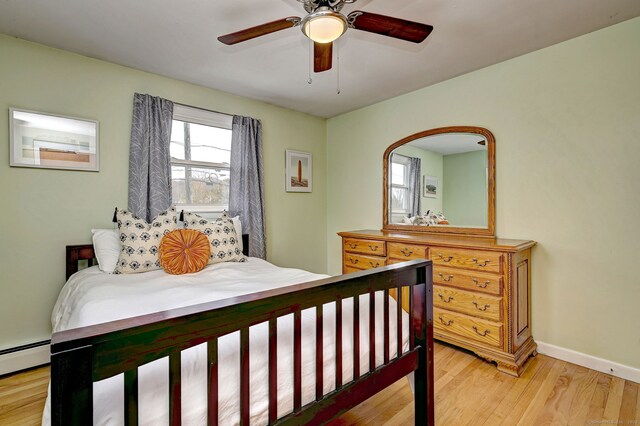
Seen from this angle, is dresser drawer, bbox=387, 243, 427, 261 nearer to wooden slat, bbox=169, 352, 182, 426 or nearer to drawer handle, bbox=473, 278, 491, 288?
drawer handle, bbox=473, 278, 491, 288

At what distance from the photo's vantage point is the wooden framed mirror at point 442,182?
278cm

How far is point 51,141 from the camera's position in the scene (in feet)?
7.86

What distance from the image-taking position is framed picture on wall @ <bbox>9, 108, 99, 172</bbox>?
7.47 ft

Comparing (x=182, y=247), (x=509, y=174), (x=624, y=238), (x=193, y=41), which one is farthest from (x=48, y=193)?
(x=624, y=238)

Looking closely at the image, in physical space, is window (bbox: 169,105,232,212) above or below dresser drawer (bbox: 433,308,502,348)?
above

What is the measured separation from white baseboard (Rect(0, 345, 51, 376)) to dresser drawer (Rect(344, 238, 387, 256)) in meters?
2.68

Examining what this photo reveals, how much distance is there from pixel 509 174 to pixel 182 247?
9.14ft

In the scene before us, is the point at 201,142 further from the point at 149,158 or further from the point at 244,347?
the point at 244,347

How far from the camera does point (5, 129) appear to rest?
225cm

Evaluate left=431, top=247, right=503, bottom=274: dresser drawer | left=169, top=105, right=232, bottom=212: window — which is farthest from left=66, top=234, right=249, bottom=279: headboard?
left=431, top=247, right=503, bottom=274: dresser drawer

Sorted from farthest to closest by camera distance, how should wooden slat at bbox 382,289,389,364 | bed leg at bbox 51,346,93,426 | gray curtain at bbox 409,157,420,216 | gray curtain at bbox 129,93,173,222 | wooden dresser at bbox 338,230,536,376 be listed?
1. gray curtain at bbox 409,157,420,216
2. gray curtain at bbox 129,93,173,222
3. wooden dresser at bbox 338,230,536,376
4. wooden slat at bbox 382,289,389,364
5. bed leg at bbox 51,346,93,426

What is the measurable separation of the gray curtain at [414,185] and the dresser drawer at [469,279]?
0.87 metres

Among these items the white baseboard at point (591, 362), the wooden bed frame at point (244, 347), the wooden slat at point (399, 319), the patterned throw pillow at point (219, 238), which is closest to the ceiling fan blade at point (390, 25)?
the wooden bed frame at point (244, 347)

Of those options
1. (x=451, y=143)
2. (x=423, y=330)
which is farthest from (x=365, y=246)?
(x=423, y=330)
